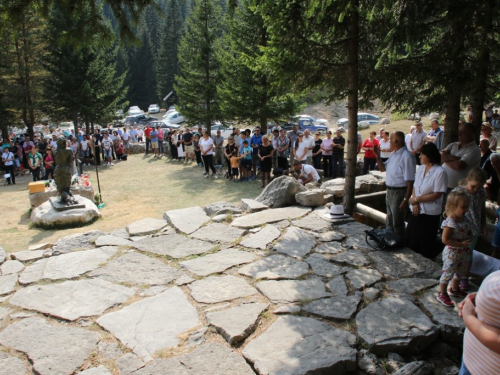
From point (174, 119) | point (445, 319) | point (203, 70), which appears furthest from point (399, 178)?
point (174, 119)

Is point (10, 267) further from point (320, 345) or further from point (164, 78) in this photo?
point (164, 78)

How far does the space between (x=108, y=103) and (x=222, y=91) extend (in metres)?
9.59

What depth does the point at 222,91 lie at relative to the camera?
1816cm

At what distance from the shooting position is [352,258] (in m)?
4.72

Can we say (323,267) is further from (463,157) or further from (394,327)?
(463,157)

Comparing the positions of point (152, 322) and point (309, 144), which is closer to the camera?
point (152, 322)

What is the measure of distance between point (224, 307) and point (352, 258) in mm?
1753

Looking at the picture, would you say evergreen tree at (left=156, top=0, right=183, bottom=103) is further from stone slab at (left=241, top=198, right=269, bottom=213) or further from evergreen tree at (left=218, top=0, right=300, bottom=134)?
stone slab at (left=241, top=198, right=269, bottom=213)

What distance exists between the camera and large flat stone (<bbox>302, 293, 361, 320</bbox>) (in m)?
3.56

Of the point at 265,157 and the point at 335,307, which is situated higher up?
the point at 265,157

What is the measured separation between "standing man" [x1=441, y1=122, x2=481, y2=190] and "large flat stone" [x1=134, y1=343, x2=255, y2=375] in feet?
13.5

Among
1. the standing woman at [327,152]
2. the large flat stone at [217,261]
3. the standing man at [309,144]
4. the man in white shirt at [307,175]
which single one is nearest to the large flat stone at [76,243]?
the large flat stone at [217,261]

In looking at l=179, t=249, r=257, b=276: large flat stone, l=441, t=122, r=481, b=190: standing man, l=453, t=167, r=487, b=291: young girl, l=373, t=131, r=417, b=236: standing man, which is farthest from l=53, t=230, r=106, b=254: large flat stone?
l=441, t=122, r=481, b=190: standing man

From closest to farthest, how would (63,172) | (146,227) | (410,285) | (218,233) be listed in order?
(410,285), (218,233), (146,227), (63,172)
